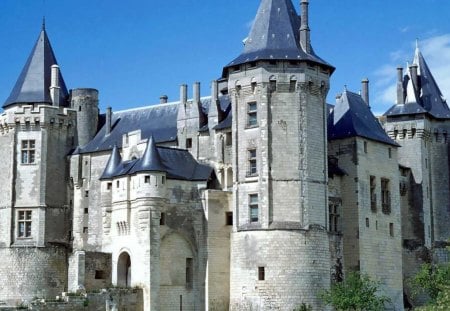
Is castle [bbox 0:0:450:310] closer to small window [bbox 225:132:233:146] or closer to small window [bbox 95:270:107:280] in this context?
small window [bbox 95:270:107:280]

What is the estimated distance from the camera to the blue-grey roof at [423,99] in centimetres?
6062

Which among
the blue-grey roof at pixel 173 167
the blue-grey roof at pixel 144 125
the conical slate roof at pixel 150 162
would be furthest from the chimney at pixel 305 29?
the conical slate roof at pixel 150 162

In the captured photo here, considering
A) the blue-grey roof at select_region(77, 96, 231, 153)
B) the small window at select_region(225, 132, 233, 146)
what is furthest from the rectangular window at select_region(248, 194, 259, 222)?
the blue-grey roof at select_region(77, 96, 231, 153)

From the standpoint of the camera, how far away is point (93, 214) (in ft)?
190

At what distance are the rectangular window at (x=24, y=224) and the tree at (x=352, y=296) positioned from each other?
1955 cm

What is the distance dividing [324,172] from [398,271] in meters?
9.33

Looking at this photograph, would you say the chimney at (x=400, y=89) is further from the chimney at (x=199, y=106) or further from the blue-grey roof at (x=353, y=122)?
the chimney at (x=199, y=106)

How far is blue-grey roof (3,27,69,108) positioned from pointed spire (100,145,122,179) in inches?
341

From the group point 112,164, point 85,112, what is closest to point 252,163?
point 112,164

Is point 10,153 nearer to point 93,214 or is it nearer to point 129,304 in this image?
point 93,214

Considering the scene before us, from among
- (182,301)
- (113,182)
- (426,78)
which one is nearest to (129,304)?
(182,301)

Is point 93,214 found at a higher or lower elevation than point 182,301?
higher

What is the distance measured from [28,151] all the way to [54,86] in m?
4.47

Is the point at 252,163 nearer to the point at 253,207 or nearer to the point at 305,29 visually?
the point at 253,207
